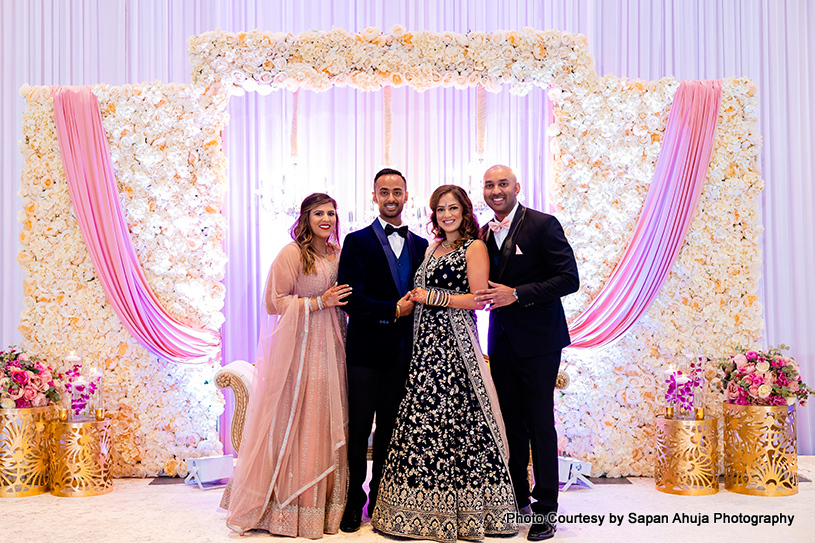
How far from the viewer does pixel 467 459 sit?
3387 millimetres

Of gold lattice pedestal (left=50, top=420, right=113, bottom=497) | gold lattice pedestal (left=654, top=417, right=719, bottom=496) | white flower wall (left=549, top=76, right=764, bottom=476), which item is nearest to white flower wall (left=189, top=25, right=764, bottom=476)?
white flower wall (left=549, top=76, right=764, bottom=476)

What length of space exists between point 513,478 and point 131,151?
11.3 feet

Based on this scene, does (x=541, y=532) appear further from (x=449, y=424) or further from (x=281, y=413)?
(x=281, y=413)

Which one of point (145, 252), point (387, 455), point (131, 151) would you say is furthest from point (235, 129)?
point (387, 455)

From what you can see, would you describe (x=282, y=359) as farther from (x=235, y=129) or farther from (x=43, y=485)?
(x=235, y=129)

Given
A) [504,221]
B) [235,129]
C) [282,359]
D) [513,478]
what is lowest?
[513,478]

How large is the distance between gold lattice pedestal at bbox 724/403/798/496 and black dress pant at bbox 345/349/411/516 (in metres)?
2.35

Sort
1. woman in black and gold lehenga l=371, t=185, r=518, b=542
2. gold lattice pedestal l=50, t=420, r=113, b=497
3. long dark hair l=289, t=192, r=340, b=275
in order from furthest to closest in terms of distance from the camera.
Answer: gold lattice pedestal l=50, t=420, r=113, b=497, long dark hair l=289, t=192, r=340, b=275, woman in black and gold lehenga l=371, t=185, r=518, b=542

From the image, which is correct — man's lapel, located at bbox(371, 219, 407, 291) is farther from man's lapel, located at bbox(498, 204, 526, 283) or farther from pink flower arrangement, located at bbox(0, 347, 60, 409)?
pink flower arrangement, located at bbox(0, 347, 60, 409)

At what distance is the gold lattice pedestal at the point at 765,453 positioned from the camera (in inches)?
166

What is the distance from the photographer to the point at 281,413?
3637 millimetres

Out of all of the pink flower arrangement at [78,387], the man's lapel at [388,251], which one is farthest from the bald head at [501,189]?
the pink flower arrangement at [78,387]

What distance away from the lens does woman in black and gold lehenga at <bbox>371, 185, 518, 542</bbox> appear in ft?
11.0

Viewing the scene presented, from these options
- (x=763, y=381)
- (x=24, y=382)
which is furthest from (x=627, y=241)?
(x=24, y=382)
